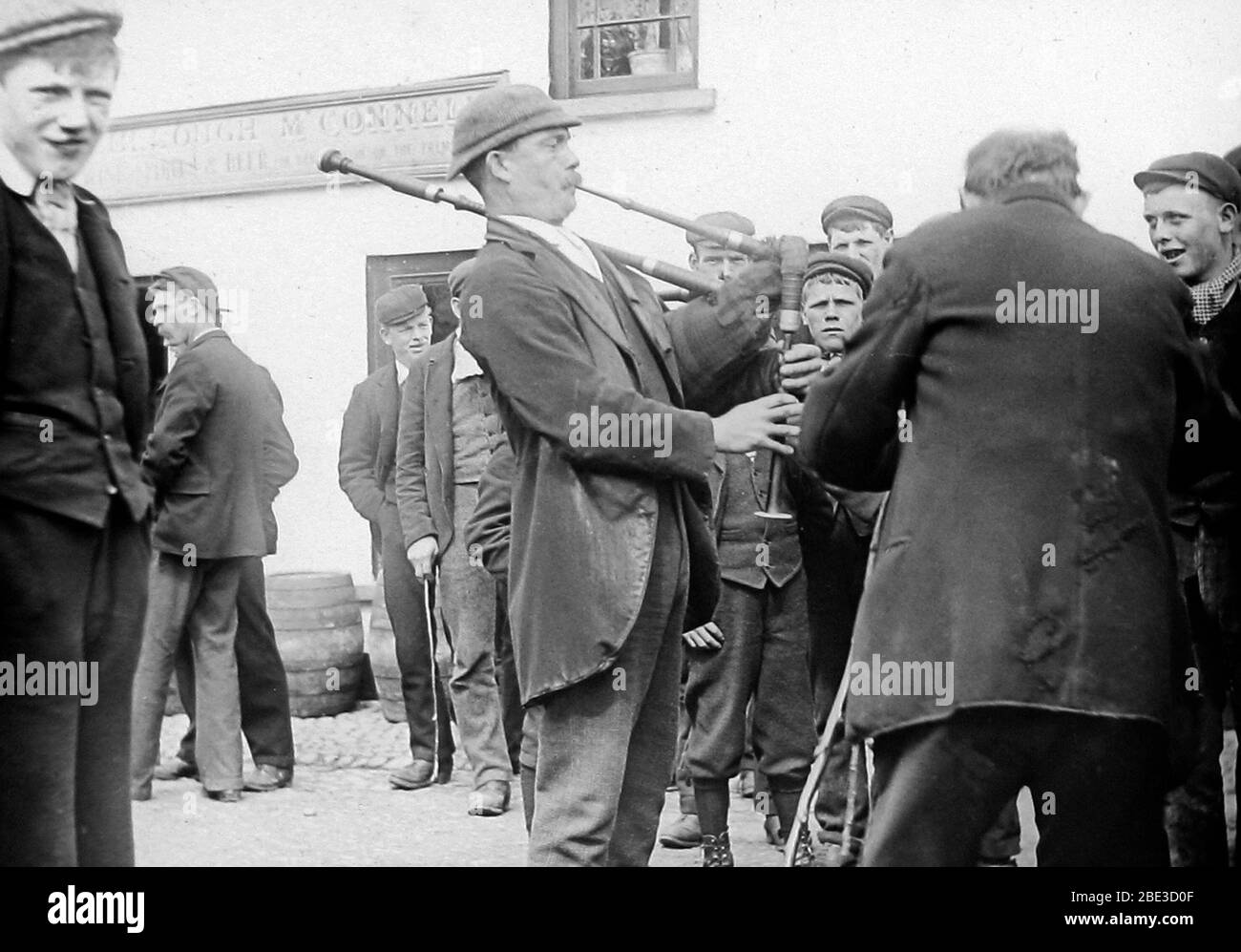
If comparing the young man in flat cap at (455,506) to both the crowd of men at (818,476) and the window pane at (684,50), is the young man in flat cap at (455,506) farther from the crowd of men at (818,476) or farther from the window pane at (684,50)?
the window pane at (684,50)

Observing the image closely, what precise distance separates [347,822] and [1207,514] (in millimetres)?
2168

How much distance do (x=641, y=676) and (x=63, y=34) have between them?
156 cm

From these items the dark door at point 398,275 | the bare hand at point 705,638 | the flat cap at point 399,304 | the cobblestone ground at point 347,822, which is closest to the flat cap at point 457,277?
the dark door at point 398,275

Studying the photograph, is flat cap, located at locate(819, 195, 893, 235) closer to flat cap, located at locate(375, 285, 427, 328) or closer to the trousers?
flat cap, located at locate(375, 285, 427, 328)

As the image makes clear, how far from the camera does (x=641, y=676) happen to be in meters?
2.54

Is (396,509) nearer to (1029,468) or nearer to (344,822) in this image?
(344,822)

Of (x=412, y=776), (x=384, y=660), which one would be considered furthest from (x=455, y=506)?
(x=412, y=776)

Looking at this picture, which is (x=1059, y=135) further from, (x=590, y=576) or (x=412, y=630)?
(x=412, y=630)

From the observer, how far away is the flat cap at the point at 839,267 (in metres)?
3.22

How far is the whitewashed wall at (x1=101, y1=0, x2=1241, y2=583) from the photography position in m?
2.97

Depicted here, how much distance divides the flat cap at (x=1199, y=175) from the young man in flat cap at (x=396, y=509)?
1783 mm

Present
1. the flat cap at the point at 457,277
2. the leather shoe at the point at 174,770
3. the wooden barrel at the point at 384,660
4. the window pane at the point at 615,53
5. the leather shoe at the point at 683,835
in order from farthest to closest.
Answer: the wooden barrel at the point at 384,660, the leather shoe at the point at 174,770, the leather shoe at the point at 683,835, the flat cap at the point at 457,277, the window pane at the point at 615,53

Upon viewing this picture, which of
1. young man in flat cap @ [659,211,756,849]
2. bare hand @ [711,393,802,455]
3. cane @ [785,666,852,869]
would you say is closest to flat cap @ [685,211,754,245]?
young man in flat cap @ [659,211,756,849]
